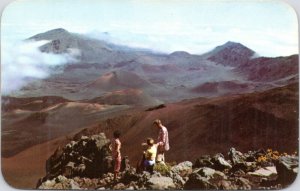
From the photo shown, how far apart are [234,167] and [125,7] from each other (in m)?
0.65

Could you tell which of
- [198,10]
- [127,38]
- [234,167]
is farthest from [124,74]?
[234,167]

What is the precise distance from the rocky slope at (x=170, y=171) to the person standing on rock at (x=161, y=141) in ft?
0.11

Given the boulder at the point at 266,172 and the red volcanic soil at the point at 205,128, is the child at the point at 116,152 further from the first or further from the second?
the boulder at the point at 266,172

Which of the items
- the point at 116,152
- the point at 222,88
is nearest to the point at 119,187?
the point at 116,152

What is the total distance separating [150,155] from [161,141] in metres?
0.06

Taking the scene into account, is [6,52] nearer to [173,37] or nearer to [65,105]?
[65,105]

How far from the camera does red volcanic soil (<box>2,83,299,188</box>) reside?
63.9 inches

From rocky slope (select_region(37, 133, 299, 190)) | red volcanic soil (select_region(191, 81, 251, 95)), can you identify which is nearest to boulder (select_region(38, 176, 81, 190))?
rocky slope (select_region(37, 133, 299, 190))

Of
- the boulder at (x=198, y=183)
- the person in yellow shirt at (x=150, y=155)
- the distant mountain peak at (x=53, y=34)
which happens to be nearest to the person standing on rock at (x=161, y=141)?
the person in yellow shirt at (x=150, y=155)

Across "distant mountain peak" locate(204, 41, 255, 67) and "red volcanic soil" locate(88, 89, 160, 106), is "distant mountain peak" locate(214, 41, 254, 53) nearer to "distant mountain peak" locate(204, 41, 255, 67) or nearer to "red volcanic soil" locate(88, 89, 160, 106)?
"distant mountain peak" locate(204, 41, 255, 67)

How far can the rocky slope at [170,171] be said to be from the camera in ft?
5.36

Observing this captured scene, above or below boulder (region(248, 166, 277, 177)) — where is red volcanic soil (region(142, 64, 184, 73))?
above

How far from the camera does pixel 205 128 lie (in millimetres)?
1640

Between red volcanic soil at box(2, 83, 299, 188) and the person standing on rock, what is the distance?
0.05 ft
